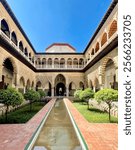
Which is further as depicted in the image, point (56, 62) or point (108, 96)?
point (56, 62)

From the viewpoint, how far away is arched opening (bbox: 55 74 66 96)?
40.1 meters

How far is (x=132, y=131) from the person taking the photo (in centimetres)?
229

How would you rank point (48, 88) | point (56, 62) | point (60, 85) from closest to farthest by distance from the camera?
1. point (56, 62)
2. point (48, 88)
3. point (60, 85)

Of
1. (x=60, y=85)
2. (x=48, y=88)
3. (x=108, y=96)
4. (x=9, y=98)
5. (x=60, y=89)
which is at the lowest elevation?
(x=9, y=98)

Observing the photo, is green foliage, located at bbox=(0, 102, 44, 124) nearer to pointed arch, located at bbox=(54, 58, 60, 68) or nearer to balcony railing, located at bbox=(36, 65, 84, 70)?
balcony railing, located at bbox=(36, 65, 84, 70)

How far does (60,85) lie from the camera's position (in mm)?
42562

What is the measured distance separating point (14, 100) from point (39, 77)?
86.3 ft

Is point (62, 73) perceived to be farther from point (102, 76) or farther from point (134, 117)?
point (134, 117)

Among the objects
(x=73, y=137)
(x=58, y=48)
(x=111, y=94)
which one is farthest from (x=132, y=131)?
(x=58, y=48)

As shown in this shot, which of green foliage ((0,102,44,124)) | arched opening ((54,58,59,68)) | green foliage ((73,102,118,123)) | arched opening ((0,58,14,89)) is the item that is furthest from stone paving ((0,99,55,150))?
arched opening ((54,58,59,68))

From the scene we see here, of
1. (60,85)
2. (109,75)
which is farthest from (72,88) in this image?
(109,75)

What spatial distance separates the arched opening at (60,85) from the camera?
131 feet

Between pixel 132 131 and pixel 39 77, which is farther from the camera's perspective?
pixel 39 77

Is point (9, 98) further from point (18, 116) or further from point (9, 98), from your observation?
point (18, 116)
